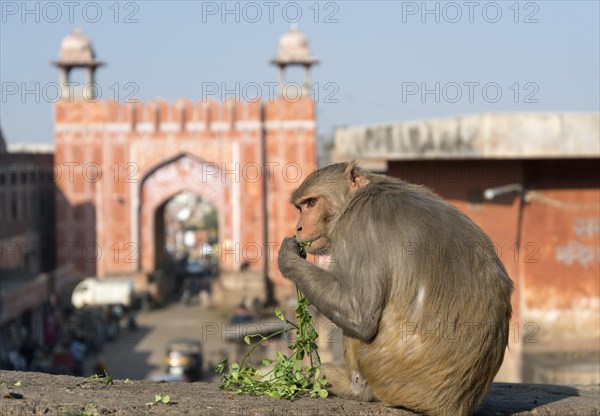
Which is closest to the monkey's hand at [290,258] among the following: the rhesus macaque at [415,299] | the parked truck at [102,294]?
the rhesus macaque at [415,299]

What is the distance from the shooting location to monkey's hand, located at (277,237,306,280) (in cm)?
270

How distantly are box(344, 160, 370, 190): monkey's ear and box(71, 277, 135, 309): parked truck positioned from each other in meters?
18.1

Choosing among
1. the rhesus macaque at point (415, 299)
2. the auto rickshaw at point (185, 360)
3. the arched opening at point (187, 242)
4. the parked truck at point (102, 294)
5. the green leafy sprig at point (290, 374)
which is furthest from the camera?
the arched opening at point (187, 242)

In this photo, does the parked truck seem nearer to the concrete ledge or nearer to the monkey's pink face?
the concrete ledge

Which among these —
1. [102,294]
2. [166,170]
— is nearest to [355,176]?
[102,294]

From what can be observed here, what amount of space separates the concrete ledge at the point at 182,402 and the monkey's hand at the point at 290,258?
1.11ft

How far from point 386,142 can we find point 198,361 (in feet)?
26.7

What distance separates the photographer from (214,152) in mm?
21234

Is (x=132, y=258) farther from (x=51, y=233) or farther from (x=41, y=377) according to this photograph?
(x=41, y=377)

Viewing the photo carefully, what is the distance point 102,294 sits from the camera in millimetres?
20484

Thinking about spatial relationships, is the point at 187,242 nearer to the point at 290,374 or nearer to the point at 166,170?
the point at 166,170

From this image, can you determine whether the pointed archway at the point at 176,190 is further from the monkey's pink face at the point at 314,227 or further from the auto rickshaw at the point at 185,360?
the monkey's pink face at the point at 314,227

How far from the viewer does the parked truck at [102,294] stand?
20453mm

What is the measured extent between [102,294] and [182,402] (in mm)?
18342
